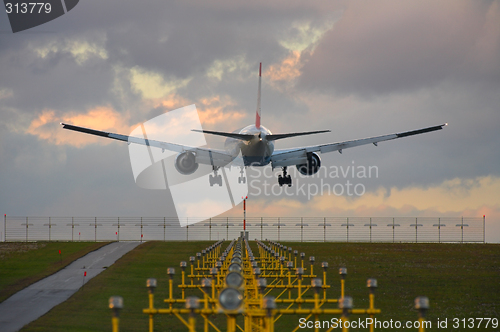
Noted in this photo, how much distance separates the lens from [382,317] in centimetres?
3684

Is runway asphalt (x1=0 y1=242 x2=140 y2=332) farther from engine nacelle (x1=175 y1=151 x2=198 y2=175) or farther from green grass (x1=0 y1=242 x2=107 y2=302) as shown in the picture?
engine nacelle (x1=175 y1=151 x2=198 y2=175)

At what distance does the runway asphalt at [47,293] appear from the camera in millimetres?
36156

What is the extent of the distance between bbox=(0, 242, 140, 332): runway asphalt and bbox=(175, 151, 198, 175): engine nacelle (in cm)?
1197

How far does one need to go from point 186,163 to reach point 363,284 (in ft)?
65.8

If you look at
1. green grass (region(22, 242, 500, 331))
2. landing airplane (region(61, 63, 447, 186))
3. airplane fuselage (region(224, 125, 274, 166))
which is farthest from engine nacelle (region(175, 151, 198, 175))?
green grass (region(22, 242, 500, 331))

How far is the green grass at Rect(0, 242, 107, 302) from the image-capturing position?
49.5 m

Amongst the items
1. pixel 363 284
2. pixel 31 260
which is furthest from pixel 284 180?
pixel 31 260

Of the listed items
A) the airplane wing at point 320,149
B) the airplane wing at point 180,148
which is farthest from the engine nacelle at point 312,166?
the airplane wing at point 180,148

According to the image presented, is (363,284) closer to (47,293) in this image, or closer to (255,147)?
(255,147)

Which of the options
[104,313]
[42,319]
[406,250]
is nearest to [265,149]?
[104,313]

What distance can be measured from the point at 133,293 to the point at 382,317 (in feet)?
59.7

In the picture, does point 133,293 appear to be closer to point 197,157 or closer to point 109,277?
point 109,277

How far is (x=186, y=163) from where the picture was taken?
2216 inches

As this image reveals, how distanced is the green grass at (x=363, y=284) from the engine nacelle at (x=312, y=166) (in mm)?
9300
